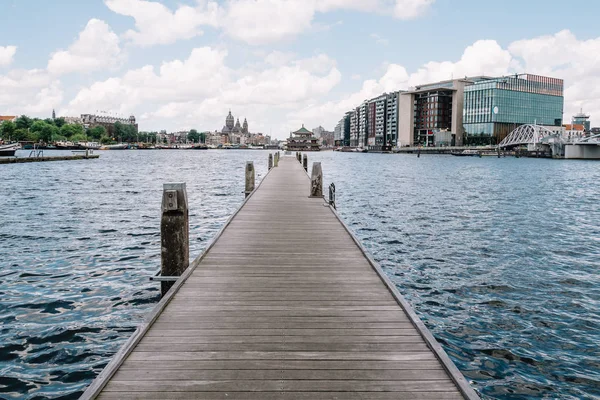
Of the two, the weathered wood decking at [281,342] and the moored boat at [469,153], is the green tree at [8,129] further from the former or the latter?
the weathered wood decking at [281,342]

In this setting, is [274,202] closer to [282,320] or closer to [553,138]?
[282,320]

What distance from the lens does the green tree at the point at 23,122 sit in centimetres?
18362

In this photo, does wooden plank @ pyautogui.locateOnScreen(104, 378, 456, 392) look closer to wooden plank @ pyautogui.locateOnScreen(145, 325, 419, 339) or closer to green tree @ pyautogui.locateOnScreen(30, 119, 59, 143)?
wooden plank @ pyautogui.locateOnScreen(145, 325, 419, 339)

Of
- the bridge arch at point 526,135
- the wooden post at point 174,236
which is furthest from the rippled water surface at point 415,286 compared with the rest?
the bridge arch at point 526,135

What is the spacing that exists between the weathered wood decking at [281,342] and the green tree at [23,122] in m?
206

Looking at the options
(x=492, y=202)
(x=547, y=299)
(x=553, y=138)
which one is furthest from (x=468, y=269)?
(x=553, y=138)

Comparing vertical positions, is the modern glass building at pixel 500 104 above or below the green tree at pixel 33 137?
above

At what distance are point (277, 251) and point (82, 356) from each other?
16.3ft

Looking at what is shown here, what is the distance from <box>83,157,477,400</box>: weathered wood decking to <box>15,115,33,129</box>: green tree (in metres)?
206

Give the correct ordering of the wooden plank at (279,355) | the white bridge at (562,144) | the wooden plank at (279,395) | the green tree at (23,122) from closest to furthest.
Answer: the wooden plank at (279,395)
the wooden plank at (279,355)
the white bridge at (562,144)
the green tree at (23,122)

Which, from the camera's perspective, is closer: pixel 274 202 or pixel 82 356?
pixel 82 356

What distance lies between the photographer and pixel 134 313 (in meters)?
11.0

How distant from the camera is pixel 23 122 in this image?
604 feet

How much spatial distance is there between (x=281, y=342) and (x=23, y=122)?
211 meters
